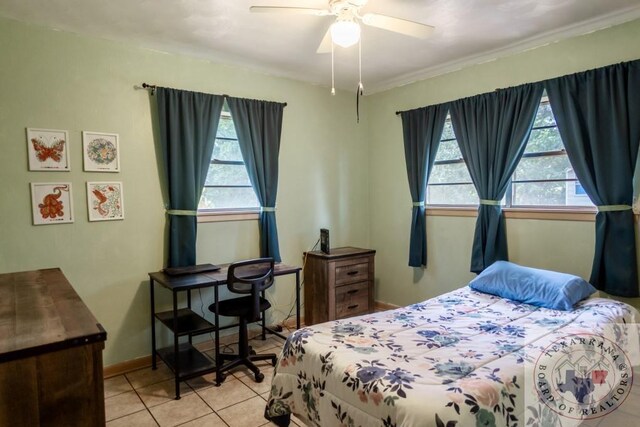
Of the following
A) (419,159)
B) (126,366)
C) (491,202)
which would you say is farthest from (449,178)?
(126,366)

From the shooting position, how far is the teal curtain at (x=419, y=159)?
12.9 feet

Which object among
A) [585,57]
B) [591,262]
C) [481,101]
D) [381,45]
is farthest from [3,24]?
[591,262]

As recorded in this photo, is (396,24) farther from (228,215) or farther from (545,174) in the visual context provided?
(228,215)

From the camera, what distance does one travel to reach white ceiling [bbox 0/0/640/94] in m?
2.50

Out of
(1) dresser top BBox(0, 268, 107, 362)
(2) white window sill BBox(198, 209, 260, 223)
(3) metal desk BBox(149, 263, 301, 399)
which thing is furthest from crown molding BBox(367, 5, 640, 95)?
(1) dresser top BBox(0, 268, 107, 362)

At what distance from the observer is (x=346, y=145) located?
4.50 metres

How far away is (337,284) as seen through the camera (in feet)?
12.7

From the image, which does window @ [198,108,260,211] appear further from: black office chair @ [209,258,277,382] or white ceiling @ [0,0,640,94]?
black office chair @ [209,258,277,382]

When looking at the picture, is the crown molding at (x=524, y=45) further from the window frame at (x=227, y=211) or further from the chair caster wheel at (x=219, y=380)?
the chair caster wheel at (x=219, y=380)

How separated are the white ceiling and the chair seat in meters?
2.09

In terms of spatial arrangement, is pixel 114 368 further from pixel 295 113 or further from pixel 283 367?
pixel 295 113
